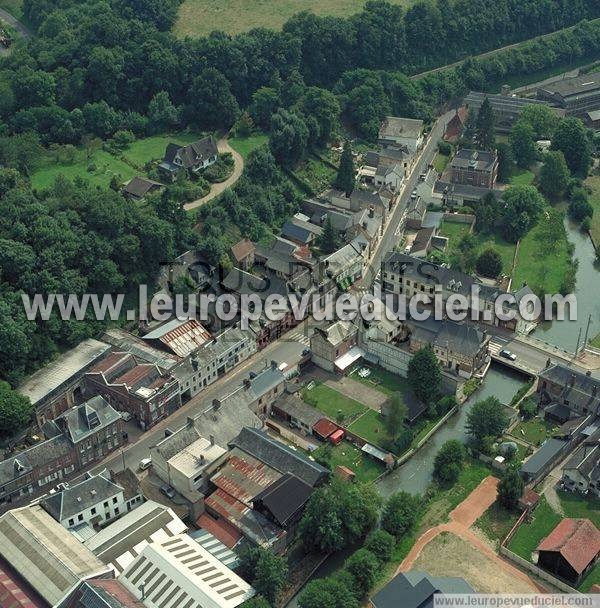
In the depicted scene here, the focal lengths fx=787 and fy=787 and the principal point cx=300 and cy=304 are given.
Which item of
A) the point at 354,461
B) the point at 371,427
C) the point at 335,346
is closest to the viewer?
the point at 354,461

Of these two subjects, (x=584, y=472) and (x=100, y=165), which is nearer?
(x=584, y=472)

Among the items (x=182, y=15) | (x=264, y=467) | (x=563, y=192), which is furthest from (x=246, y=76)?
(x=264, y=467)

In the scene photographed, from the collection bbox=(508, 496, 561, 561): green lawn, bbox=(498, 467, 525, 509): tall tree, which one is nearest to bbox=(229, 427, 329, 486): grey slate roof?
bbox=(498, 467, 525, 509): tall tree

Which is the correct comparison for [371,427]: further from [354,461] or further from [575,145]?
[575,145]

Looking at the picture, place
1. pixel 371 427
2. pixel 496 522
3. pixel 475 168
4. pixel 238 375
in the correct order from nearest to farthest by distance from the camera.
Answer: pixel 496 522 < pixel 371 427 < pixel 238 375 < pixel 475 168

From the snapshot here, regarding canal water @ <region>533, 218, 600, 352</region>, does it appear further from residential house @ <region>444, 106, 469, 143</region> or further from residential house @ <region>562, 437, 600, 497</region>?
residential house @ <region>444, 106, 469, 143</region>

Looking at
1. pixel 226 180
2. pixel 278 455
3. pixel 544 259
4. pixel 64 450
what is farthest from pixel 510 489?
pixel 226 180

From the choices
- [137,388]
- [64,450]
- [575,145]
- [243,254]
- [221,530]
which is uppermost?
[575,145]

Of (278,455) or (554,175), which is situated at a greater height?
(554,175)
